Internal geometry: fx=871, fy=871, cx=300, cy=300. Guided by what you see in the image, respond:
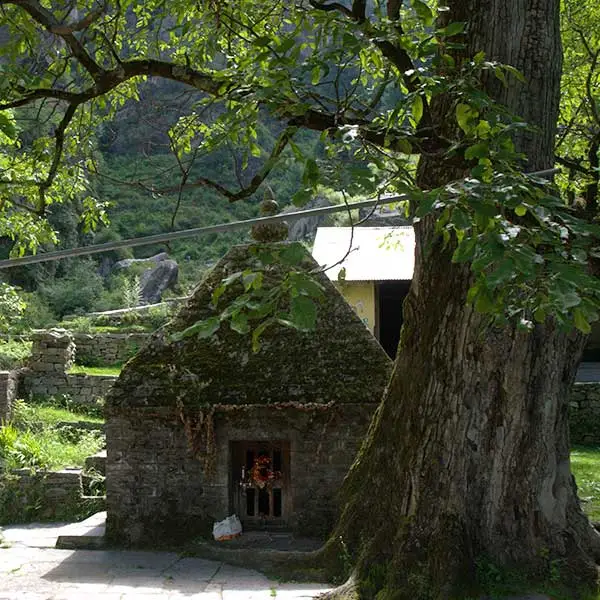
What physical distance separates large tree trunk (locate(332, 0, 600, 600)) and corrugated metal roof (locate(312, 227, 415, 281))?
1382 cm

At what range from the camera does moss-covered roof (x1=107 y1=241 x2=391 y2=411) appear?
1162 cm

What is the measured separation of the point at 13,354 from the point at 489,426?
17742 mm

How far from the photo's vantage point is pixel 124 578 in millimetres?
9648

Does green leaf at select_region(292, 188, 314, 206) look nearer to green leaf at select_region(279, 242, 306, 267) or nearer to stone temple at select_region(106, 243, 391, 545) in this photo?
green leaf at select_region(279, 242, 306, 267)

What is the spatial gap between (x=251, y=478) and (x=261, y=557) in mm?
1868

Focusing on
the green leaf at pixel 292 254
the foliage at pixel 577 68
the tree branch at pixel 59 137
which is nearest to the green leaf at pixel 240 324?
the green leaf at pixel 292 254

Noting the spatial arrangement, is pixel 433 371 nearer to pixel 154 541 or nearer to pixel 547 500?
pixel 547 500

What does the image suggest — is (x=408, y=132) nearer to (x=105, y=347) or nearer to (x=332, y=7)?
(x=332, y=7)

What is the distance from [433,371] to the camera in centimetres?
682

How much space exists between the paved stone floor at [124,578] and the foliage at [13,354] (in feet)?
34.3

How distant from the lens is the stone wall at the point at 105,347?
24594 millimetres

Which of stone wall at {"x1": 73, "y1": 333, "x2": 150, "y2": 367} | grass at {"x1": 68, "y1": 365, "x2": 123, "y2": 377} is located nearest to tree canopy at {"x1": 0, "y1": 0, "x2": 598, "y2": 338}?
grass at {"x1": 68, "y1": 365, "x2": 123, "y2": 377}

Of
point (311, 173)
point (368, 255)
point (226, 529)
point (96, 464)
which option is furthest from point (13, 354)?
point (311, 173)

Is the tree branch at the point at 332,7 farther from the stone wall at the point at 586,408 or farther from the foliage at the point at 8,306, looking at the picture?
the stone wall at the point at 586,408
